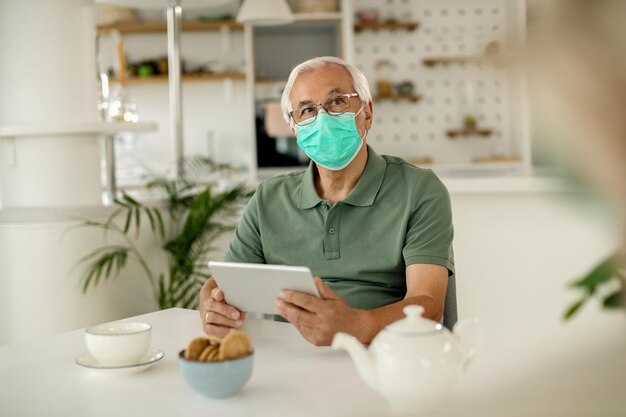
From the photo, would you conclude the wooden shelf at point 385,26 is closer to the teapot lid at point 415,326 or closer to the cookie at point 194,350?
the cookie at point 194,350

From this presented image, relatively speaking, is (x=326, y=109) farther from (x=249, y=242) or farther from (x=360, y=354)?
(x=360, y=354)

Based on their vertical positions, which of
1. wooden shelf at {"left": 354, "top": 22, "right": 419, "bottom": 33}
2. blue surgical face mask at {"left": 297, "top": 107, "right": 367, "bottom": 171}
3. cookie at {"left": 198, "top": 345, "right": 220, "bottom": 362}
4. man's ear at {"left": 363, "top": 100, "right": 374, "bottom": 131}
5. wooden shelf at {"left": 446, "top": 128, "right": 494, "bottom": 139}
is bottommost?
cookie at {"left": 198, "top": 345, "right": 220, "bottom": 362}

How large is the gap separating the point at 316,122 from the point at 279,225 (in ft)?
0.92

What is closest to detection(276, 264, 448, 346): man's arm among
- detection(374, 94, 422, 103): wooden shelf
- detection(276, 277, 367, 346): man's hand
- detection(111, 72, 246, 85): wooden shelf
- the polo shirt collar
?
detection(276, 277, 367, 346): man's hand

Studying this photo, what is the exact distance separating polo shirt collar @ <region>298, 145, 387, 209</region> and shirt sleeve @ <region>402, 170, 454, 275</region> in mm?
103

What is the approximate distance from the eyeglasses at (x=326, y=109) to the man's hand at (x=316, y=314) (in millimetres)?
686

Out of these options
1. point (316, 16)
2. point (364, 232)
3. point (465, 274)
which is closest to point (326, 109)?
point (364, 232)

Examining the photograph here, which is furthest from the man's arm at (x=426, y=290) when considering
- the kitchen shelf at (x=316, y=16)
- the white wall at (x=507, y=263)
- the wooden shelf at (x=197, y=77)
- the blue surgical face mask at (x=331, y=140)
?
the wooden shelf at (x=197, y=77)

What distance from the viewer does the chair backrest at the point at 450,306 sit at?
1.77 meters

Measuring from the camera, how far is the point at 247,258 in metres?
1.93

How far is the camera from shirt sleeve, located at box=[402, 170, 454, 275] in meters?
1.71

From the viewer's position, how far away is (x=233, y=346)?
1.08m

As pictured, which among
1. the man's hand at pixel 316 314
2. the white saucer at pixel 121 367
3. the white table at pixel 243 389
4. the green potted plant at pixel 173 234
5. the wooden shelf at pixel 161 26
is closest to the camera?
the white table at pixel 243 389

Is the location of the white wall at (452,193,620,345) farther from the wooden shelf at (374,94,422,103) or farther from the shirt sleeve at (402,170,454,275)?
the wooden shelf at (374,94,422,103)
